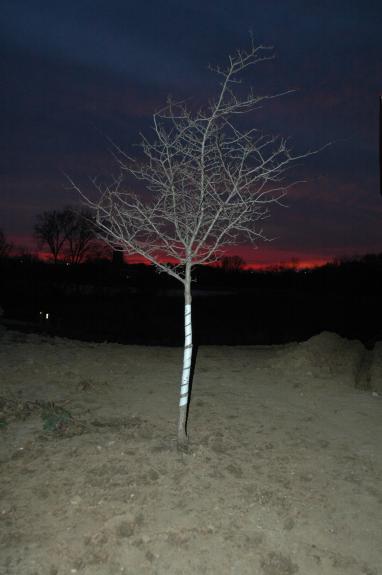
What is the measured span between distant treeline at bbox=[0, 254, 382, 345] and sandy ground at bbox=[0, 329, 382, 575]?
9.08 metres

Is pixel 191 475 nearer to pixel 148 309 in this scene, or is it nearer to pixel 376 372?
pixel 376 372

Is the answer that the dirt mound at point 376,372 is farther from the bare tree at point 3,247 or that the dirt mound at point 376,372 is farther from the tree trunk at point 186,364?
the bare tree at point 3,247

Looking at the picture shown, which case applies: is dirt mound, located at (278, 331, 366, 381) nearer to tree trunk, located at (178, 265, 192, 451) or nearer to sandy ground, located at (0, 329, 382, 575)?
sandy ground, located at (0, 329, 382, 575)

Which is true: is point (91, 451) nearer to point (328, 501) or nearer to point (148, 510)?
point (148, 510)

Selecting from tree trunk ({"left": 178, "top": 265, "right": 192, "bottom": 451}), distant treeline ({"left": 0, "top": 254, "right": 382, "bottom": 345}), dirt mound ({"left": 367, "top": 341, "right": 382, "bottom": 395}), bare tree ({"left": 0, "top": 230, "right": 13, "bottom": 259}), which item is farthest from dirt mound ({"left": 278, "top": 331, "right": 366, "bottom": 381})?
bare tree ({"left": 0, "top": 230, "right": 13, "bottom": 259})

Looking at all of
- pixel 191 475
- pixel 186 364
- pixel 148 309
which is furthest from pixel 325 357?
pixel 148 309

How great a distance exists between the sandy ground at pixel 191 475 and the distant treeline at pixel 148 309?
29.8 feet

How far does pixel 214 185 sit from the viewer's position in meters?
5.50

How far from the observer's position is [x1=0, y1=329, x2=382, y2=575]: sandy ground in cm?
353

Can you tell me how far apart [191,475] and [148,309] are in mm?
37693

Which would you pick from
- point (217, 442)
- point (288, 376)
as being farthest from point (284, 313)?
point (217, 442)

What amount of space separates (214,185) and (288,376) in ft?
16.9

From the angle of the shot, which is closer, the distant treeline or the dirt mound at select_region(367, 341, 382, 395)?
the dirt mound at select_region(367, 341, 382, 395)

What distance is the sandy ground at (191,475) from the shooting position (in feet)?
11.6
